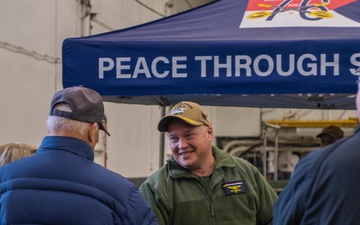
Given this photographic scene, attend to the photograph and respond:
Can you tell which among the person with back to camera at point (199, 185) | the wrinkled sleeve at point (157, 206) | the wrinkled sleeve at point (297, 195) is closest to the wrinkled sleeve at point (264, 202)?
the person with back to camera at point (199, 185)

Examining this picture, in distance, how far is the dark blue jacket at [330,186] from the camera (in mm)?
1989

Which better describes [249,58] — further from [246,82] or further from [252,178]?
[252,178]

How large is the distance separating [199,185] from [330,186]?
160 cm

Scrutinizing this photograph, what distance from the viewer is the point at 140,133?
9.88 metres

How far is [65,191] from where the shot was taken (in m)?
2.41

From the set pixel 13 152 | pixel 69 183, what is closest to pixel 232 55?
pixel 13 152

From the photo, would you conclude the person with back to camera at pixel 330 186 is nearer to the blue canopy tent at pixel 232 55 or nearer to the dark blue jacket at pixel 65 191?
the dark blue jacket at pixel 65 191

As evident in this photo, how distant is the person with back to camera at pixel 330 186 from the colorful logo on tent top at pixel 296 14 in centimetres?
223

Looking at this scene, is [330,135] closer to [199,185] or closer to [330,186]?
[199,185]

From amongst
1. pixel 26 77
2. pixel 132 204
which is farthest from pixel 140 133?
pixel 132 204

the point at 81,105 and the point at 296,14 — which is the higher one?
the point at 296,14

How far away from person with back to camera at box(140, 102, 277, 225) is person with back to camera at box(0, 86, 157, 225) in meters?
0.94

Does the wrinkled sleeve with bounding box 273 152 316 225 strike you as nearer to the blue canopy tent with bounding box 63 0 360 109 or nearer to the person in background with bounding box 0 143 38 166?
the person in background with bounding box 0 143 38 166

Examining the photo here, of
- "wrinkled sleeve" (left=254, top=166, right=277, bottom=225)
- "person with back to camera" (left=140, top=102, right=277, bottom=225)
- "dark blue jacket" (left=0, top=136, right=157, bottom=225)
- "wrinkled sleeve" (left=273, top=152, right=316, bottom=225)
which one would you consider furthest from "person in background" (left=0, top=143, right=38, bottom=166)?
"wrinkled sleeve" (left=273, top=152, right=316, bottom=225)
